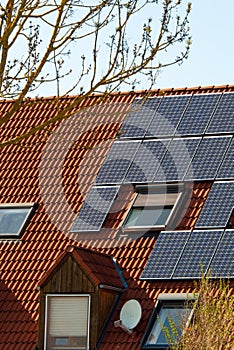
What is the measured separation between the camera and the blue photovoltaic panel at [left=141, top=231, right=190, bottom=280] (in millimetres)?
25281

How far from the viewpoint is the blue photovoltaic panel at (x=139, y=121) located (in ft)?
97.4

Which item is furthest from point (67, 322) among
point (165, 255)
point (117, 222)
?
point (117, 222)

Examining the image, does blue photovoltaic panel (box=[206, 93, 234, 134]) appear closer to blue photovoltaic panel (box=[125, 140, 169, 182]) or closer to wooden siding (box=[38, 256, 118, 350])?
blue photovoltaic panel (box=[125, 140, 169, 182])

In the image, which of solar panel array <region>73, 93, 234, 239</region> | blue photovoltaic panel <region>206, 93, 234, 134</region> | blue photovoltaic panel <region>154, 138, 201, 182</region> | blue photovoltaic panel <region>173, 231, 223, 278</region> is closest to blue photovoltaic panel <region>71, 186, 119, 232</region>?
solar panel array <region>73, 93, 234, 239</region>

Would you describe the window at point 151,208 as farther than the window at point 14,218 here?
No

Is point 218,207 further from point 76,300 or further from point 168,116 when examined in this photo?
point 168,116

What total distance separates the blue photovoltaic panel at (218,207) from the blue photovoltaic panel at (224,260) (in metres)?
0.56

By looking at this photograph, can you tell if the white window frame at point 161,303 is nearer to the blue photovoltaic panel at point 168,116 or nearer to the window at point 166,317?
the window at point 166,317

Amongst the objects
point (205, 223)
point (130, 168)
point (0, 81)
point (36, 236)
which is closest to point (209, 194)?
point (205, 223)

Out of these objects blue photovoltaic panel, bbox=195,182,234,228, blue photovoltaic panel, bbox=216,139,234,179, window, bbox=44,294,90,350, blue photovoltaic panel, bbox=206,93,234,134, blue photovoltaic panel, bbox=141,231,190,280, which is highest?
blue photovoltaic panel, bbox=206,93,234,134

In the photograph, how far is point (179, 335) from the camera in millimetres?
23688

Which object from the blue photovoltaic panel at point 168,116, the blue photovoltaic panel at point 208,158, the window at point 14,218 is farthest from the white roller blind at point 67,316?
the blue photovoltaic panel at point 168,116

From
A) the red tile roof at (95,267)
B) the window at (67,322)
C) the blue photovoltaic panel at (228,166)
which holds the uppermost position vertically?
the blue photovoltaic panel at (228,166)

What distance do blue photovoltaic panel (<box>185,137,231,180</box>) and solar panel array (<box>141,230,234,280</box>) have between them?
199 centimetres
